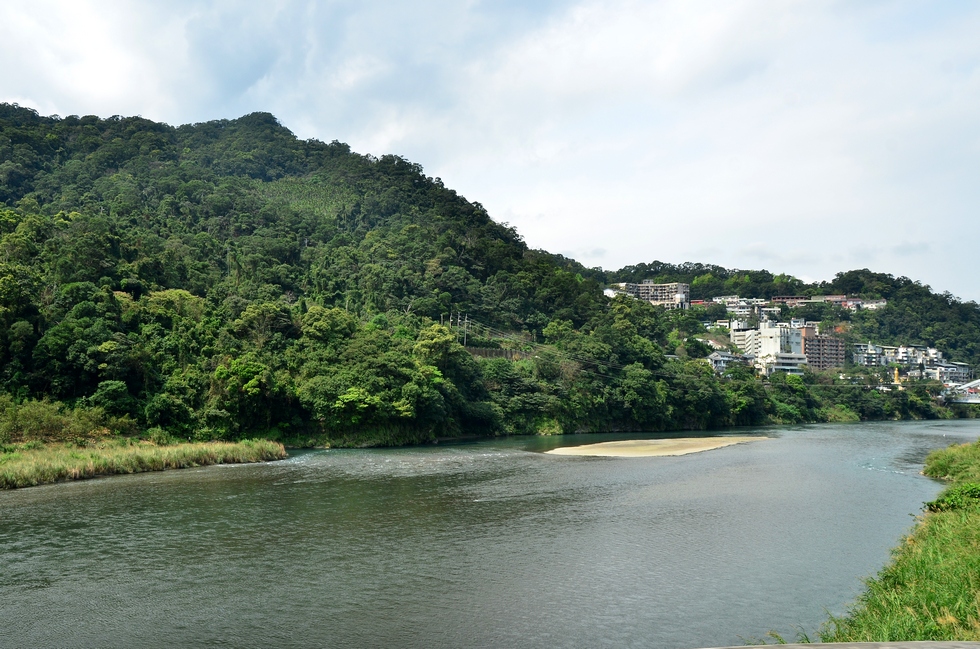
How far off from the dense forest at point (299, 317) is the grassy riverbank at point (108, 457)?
1.77 m

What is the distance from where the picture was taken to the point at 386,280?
8169 centimetres

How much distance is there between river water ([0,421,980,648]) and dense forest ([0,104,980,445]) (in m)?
11.6

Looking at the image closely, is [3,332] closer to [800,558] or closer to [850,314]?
[800,558]

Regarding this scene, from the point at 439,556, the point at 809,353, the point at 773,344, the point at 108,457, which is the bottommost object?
the point at 439,556

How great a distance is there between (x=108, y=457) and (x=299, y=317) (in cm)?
2531

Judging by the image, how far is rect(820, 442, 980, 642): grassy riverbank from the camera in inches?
421

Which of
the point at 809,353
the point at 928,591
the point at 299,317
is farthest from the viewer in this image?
the point at 809,353

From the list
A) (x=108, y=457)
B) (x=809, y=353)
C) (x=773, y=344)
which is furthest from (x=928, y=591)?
(x=809, y=353)

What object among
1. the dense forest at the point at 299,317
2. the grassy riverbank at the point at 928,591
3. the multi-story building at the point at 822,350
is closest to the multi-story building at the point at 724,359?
the dense forest at the point at 299,317

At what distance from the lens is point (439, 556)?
19.6m

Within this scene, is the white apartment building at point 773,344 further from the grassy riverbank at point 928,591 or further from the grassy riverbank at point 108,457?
the grassy riverbank at point 928,591

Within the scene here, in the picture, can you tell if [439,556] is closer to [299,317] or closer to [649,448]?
[649,448]

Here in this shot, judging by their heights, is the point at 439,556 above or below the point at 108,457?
below

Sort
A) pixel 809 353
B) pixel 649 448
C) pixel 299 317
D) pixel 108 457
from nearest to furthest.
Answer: pixel 108 457 < pixel 649 448 < pixel 299 317 < pixel 809 353
